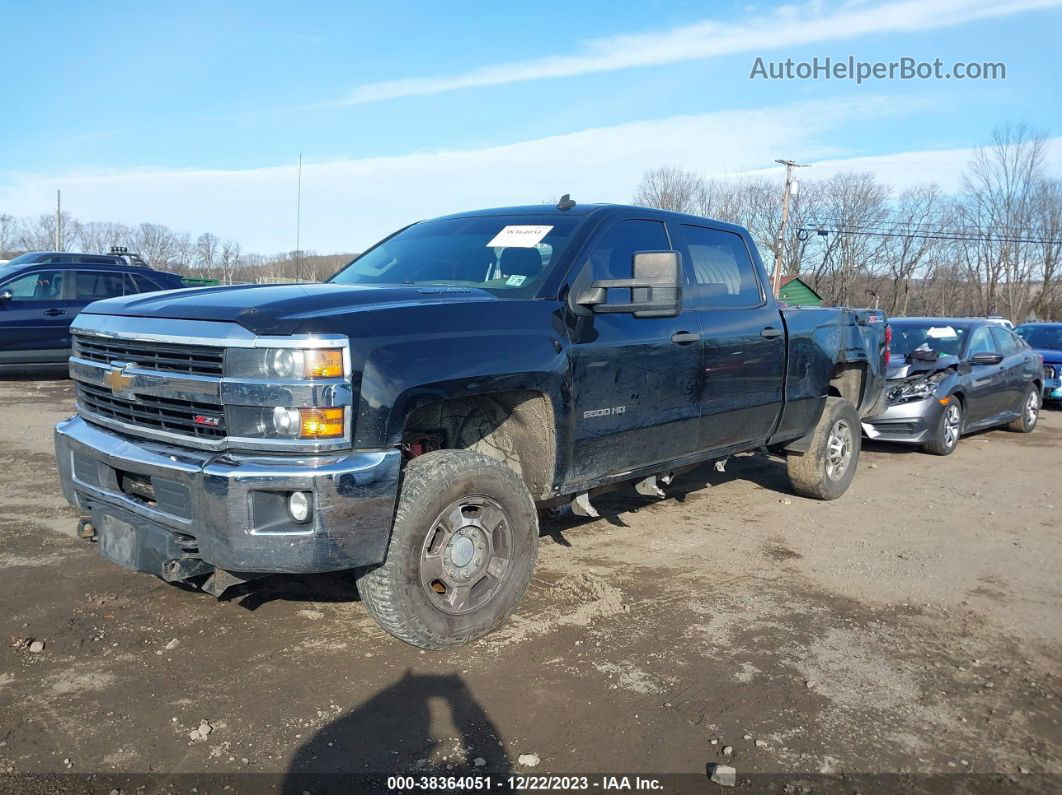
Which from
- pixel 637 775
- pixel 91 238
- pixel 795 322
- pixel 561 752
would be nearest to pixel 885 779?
pixel 637 775

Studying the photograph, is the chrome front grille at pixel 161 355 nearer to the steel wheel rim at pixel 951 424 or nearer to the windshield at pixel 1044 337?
the steel wheel rim at pixel 951 424

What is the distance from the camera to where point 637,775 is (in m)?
2.88

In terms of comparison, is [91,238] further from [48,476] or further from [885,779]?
[885,779]

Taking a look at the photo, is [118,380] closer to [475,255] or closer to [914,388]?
[475,255]

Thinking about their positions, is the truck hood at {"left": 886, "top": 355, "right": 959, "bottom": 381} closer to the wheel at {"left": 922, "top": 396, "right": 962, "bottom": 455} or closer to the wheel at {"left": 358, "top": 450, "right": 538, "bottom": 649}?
the wheel at {"left": 922, "top": 396, "right": 962, "bottom": 455}

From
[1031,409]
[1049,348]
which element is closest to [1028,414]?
[1031,409]

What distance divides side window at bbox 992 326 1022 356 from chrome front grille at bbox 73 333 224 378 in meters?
10.7

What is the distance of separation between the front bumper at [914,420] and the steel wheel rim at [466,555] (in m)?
6.55

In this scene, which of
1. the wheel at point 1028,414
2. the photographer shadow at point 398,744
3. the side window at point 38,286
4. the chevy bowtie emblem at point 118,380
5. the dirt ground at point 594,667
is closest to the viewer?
the photographer shadow at point 398,744

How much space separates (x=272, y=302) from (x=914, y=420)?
7810 mm

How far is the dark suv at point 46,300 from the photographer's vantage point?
12.8 m

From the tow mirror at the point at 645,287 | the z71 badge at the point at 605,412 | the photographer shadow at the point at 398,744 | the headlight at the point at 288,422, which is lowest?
the photographer shadow at the point at 398,744

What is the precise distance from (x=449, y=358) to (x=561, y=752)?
1599 mm

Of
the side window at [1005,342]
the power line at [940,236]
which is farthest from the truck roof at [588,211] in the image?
the power line at [940,236]
